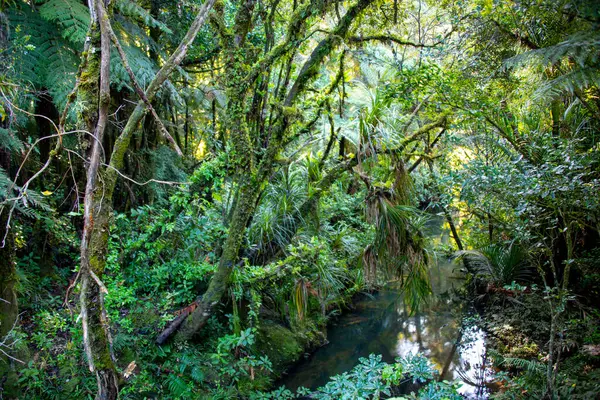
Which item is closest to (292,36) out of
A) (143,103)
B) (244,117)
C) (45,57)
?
(244,117)

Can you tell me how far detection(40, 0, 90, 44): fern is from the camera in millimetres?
3398

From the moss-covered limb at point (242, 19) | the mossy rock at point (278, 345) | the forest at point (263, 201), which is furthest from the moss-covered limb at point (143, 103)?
the mossy rock at point (278, 345)

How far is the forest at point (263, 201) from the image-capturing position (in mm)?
2973

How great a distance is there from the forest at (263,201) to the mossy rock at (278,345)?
30mm

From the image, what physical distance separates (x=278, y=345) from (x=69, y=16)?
428 cm

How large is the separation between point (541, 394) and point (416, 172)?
477cm

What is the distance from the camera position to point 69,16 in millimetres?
3441

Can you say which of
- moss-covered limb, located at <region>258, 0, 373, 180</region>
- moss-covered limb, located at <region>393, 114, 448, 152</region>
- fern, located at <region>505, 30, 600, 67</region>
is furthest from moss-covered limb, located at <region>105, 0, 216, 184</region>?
moss-covered limb, located at <region>393, 114, 448, 152</region>

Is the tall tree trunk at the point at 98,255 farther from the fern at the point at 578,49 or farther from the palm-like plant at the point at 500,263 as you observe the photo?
the palm-like plant at the point at 500,263

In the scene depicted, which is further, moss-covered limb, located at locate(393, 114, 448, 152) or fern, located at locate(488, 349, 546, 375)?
moss-covered limb, located at locate(393, 114, 448, 152)

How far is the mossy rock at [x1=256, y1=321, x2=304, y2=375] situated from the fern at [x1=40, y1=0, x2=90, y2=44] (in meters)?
3.75

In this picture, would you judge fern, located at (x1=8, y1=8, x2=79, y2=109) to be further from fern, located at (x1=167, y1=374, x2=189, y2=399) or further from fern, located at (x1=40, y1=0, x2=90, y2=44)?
fern, located at (x1=167, y1=374, x2=189, y2=399)

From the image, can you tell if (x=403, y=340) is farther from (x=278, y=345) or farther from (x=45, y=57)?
(x=45, y=57)

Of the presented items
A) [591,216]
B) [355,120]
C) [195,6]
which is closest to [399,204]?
[355,120]
